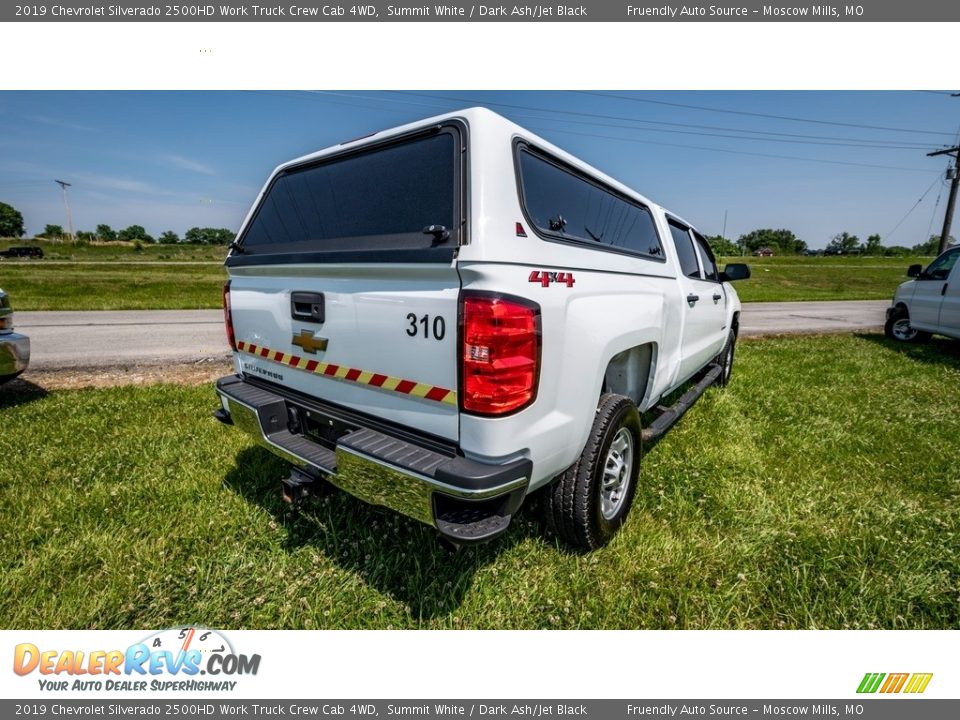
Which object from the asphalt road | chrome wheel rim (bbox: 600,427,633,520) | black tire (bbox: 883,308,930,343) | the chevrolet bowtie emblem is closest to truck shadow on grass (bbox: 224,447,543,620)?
chrome wheel rim (bbox: 600,427,633,520)

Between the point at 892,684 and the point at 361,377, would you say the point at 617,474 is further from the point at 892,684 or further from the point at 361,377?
the point at 361,377

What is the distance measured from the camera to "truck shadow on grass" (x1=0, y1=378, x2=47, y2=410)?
459 cm

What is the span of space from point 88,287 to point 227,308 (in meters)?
19.1

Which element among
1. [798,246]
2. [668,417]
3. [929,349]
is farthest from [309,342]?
[798,246]

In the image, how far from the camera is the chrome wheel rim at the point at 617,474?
103 inches

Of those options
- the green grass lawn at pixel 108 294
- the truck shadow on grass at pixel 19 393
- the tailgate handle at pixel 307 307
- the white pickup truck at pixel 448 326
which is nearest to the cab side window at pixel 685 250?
the white pickup truck at pixel 448 326

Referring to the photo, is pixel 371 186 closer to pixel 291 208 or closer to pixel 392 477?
pixel 291 208

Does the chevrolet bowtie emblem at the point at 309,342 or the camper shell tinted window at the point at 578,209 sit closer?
the camper shell tinted window at the point at 578,209

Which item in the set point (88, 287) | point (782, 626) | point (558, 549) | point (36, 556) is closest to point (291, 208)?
point (36, 556)

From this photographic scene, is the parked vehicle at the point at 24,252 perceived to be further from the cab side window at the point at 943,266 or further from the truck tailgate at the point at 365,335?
the cab side window at the point at 943,266

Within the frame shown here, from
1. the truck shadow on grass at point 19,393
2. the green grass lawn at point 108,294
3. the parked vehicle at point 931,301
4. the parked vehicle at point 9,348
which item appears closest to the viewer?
the parked vehicle at point 9,348

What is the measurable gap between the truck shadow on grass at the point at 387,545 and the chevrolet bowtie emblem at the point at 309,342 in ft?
2.71

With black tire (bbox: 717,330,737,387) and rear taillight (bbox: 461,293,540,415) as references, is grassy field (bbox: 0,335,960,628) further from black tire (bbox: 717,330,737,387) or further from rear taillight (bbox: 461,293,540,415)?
black tire (bbox: 717,330,737,387)

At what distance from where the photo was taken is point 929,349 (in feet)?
26.7
